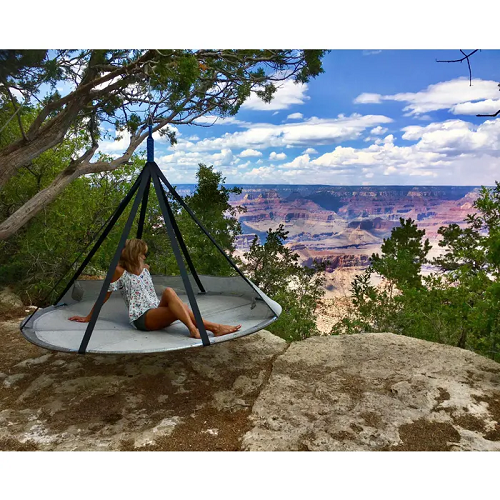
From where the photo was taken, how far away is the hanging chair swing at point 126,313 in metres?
2.34

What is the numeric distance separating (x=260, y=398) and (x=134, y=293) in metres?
0.93

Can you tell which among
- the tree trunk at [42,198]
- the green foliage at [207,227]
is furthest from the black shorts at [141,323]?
the green foliage at [207,227]

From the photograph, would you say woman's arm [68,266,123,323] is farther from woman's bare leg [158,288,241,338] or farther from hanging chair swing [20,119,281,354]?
woman's bare leg [158,288,241,338]

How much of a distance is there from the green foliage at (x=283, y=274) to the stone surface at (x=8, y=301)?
2.61m

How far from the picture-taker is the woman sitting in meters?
2.59

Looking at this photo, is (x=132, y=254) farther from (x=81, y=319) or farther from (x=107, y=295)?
(x=81, y=319)

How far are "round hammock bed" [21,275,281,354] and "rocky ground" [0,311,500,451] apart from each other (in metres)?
0.31

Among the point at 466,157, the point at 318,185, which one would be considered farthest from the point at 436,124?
the point at 318,185

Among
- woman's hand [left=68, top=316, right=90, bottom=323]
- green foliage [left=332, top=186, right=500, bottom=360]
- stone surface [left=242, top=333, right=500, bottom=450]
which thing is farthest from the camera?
green foliage [left=332, top=186, right=500, bottom=360]

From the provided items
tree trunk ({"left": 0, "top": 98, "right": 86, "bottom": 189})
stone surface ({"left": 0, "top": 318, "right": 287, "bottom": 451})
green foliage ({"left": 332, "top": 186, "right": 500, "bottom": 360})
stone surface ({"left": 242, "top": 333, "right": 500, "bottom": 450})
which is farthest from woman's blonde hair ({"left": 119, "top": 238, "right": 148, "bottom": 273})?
green foliage ({"left": 332, "top": 186, "right": 500, "bottom": 360})

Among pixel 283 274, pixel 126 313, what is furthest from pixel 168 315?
pixel 283 274

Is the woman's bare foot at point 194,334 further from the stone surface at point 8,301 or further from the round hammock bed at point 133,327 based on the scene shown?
the stone surface at point 8,301

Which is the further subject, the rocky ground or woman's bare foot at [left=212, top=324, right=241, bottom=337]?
woman's bare foot at [left=212, top=324, right=241, bottom=337]

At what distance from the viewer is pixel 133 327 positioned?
275cm
